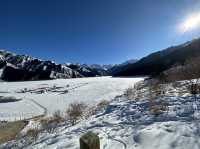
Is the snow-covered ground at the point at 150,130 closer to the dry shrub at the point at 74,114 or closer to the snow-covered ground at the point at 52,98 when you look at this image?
the dry shrub at the point at 74,114

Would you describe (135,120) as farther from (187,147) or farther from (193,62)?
(193,62)

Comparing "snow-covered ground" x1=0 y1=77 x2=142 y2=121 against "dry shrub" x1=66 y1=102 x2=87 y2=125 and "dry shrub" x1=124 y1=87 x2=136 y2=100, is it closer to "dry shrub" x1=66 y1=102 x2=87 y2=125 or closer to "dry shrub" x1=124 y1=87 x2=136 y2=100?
"dry shrub" x1=124 y1=87 x2=136 y2=100

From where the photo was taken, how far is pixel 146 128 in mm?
4941

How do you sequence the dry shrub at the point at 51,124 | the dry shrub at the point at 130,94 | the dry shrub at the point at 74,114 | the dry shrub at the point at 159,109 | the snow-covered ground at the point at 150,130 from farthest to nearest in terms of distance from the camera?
the dry shrub at the point at 130,94
the dry shrub at the point at 74,114
the dry shrub at the point at 51,124
the dry shrub at the point at 159,109
the snow-covered ground at the point at 150,130

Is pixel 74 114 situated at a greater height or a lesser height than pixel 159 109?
lesser

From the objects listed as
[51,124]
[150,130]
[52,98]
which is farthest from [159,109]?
[52,98]

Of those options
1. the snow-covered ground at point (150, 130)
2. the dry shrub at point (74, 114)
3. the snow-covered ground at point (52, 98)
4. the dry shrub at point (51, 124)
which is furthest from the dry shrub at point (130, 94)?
the snow-covered ground at point (52, 98)

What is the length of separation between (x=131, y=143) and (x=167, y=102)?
2787 millimetres

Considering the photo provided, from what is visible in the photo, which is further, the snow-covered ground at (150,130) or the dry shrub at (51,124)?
the dry shrub at (51,124)

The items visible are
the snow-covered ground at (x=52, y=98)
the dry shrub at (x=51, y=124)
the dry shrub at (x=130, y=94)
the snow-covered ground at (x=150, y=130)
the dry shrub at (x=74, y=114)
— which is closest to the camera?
the snow-covered ground at (x=150, y=130)

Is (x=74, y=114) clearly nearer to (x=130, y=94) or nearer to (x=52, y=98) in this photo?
(x=130, y=94)

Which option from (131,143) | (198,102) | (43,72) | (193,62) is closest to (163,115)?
(198,102)

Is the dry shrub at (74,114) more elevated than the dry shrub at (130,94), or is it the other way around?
the dry shrub at (130,94)

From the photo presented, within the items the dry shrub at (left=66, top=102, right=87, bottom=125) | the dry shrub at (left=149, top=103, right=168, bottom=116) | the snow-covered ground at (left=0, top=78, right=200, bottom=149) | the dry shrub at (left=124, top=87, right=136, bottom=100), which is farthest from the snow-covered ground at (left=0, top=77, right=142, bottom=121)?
the snow-covered ground at (left=0, top=78, right=200, bottom=149)
